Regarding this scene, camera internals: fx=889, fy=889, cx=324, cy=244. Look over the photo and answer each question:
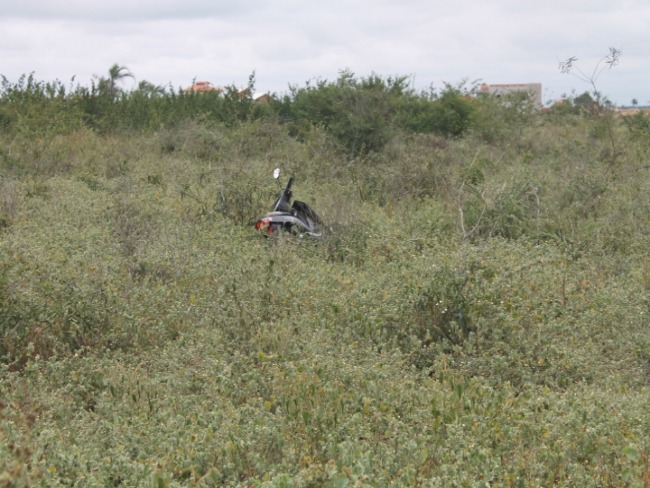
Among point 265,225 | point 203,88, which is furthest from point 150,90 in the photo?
point 265,225

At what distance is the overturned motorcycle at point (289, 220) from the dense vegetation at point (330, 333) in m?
0.17

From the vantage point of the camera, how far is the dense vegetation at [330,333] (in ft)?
13.9

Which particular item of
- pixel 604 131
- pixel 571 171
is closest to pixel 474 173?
pixel 571 171

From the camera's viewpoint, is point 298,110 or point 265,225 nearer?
point 265,225

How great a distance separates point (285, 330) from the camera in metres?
6.40

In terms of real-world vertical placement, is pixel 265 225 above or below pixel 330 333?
above

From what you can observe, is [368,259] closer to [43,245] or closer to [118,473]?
[43,245]

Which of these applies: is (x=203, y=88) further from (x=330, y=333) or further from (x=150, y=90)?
(x=330, y=333)

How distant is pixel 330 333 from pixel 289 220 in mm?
3717

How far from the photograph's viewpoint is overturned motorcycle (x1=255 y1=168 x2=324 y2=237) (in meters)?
9.99

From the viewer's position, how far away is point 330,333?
256 inches

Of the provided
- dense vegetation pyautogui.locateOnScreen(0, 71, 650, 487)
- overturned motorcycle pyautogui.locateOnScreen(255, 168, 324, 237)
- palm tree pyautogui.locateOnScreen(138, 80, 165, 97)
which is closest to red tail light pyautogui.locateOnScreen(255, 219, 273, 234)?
overturned motorcycle pyautogui.locateOnScreen(255, 168, 324, 237)

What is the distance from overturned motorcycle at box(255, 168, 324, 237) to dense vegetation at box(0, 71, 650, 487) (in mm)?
171

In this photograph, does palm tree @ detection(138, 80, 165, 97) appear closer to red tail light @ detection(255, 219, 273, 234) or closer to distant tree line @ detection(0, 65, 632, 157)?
distant tree line @ detection(0, 65, 632, 157)
